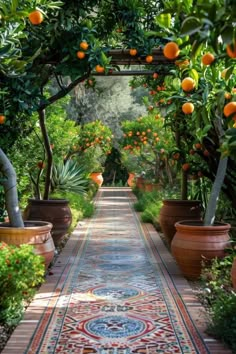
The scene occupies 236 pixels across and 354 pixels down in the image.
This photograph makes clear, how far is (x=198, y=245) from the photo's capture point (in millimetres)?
4953

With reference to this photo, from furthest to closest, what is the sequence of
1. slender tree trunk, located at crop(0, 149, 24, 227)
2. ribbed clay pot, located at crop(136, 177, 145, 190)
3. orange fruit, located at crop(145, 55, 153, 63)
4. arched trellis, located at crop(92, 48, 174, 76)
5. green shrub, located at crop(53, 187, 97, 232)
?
ribbed clay pot, located at crop(136, 177, 145, 190), green shrub, located at crop(53, 187, 97, 232), arched trellis, located at crop(92, 48, 174, 76), orange fruit, located at crop(145, 55, 153, 63), slender tree trunk, located at crop(0, 149, 24, 227)

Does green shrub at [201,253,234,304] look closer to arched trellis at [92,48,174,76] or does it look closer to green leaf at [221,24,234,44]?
arched trellis at [92,48,174,76]

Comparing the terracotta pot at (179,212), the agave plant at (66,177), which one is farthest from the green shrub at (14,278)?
the agave plant at (66,177)

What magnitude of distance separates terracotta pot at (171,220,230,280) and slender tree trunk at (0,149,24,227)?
1.71m

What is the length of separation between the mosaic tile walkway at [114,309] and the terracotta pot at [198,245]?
7.9 inches

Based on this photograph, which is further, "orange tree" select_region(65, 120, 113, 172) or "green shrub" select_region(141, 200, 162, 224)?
"orange tree" select_region(65, 120, 113, 172)

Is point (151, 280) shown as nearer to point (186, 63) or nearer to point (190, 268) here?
point (190, 268)

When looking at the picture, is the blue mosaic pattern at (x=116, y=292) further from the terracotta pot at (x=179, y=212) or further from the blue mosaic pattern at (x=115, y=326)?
the terracotta pot at (x=179, y=212)

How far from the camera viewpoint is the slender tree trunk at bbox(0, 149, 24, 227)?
4719 mm

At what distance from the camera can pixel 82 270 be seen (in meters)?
5.57

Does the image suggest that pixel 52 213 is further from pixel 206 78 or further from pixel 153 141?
pixel 153 141

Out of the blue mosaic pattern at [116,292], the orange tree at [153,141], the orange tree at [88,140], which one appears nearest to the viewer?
the blue mosaic pattern at [116,292]

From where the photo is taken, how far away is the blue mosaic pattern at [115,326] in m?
3.46

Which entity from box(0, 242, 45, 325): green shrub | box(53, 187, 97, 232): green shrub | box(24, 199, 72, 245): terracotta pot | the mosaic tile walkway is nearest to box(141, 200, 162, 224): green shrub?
box(53, 187, 97, 232): green shrub
